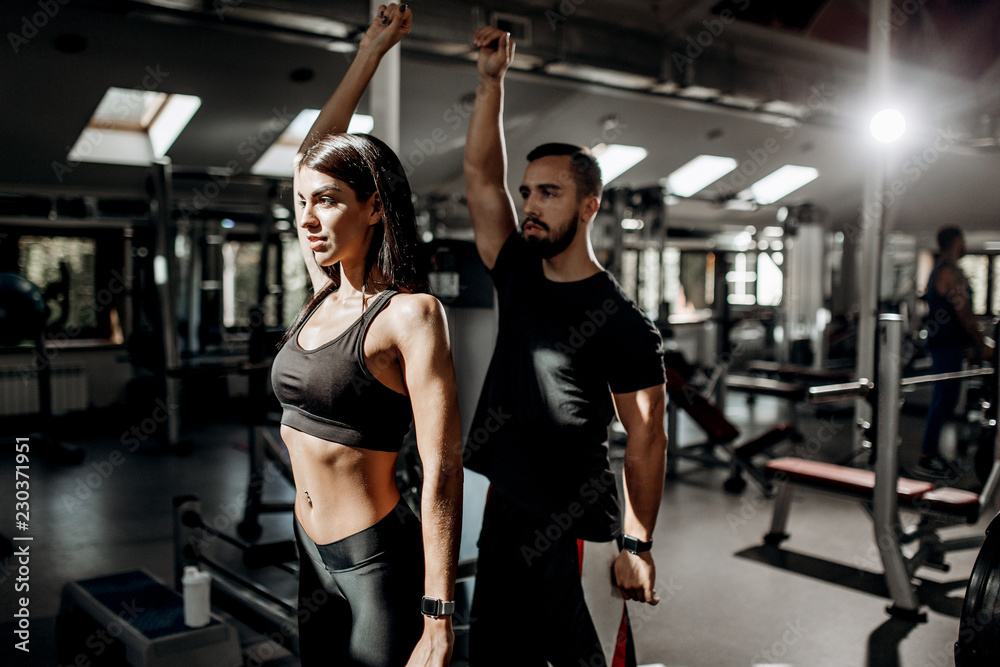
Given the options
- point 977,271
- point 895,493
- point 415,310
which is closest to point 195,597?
point 415,310

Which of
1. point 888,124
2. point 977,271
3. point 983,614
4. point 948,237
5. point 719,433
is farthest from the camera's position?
point 977,271

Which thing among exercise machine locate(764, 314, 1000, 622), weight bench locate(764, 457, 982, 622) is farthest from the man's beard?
weight bench locate(764, 457, 982, 622)

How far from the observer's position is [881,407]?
9.00 ft

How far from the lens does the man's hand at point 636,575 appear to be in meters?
1.35

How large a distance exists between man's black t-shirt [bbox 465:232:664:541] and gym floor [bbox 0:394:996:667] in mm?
1247

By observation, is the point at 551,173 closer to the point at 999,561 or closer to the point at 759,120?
the point at 999,561

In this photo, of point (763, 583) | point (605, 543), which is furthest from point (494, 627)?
point (763, 583)

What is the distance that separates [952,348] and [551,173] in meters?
4.43

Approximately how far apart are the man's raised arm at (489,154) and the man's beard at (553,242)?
10cm

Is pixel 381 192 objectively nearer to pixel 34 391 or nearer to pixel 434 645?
pixel 434 645

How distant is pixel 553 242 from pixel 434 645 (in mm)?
801

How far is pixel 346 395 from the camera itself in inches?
40.6

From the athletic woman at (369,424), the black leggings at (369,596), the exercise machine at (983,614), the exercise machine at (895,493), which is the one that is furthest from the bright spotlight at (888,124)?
the black leggings at (369,596)

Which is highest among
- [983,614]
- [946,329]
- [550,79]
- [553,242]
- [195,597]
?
[550,79]
